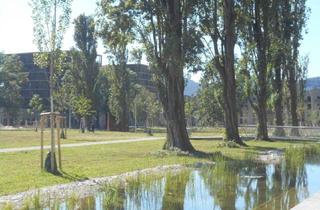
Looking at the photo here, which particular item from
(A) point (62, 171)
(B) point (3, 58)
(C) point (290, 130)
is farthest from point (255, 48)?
(B) point (3, 58)

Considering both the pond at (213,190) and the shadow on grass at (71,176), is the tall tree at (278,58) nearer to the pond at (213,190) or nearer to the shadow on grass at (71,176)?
the pond at (213,190)

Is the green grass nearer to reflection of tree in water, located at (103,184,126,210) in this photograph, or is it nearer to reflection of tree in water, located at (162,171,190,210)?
reflection of tree in water, located at (162,171,190,210)

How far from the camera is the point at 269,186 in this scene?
14711 millimetres

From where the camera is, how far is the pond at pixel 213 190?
439 inches

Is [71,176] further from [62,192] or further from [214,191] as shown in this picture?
[214,191]

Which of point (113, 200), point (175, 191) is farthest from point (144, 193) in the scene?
point (113, 200)

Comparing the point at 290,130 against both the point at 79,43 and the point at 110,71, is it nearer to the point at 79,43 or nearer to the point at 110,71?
the point at 110,71

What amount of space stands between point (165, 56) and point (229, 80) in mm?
10286

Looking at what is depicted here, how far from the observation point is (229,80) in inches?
1337

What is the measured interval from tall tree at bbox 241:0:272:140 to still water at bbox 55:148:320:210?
22.0 meters

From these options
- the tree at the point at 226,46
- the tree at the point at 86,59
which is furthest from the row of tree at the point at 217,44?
the tree at the point at 86,59

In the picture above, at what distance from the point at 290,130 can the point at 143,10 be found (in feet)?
79.8

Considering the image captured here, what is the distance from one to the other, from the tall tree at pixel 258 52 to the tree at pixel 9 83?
66886 mm

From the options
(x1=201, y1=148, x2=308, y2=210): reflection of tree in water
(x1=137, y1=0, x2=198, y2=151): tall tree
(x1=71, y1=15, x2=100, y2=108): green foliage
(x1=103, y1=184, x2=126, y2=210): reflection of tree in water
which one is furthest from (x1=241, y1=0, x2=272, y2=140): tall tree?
(x1=71, y1=15, x2=100, y2=108): green foliage
